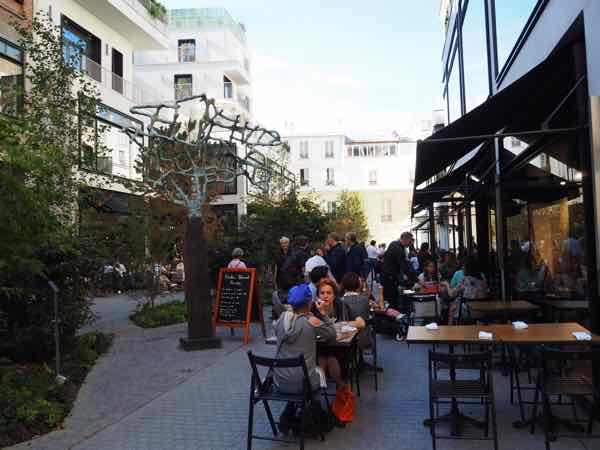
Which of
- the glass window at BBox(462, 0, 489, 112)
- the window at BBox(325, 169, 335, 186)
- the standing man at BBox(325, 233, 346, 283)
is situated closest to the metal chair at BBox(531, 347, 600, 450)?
the standing man at BBox(325, 233, 346, 283)

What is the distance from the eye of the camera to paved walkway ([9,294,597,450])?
18.0 ft

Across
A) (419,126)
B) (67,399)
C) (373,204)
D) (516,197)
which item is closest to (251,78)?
(373,204)

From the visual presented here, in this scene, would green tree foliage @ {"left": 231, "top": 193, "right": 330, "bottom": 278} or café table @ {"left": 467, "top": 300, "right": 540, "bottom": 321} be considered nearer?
café table @ {"left": 467, "top": 300, "right": 540, "bottom": 321}

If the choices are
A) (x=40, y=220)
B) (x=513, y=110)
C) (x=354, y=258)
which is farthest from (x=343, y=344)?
(x=354, y=258)

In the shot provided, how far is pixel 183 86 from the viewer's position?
38875 millimetres

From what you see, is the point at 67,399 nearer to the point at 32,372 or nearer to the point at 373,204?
the point at 32,372

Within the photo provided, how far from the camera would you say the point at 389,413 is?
6285mm

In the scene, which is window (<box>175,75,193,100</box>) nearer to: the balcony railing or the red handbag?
the balcony railing

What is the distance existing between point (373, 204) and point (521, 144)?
163ft

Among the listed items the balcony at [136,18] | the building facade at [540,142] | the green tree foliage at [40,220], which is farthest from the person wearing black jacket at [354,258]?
the balcony at [136,18]

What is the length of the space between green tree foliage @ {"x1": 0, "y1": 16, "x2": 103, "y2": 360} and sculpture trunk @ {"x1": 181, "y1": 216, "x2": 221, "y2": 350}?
1630 millimetres

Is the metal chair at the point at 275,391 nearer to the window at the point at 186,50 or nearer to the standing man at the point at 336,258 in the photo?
the standing man at the point at 336,258

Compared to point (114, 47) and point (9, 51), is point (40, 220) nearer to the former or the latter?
point (9, 51)

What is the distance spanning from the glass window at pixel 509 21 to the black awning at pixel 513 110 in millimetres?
1621
